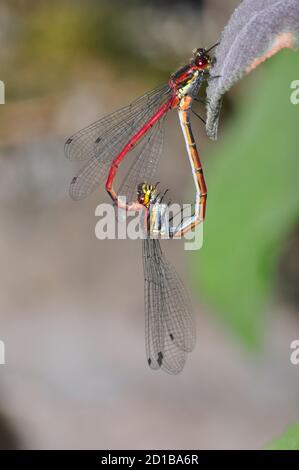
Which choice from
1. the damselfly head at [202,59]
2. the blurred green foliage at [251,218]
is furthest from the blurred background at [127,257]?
the damselfly head at [202,59]

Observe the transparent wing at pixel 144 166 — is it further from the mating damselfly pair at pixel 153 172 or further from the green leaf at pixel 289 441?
the green leaf at pixel 289 441

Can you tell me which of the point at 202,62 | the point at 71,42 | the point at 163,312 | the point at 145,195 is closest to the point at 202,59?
the point at 202,62

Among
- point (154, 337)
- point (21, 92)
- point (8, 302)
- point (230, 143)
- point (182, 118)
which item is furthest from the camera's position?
point (21, 92)

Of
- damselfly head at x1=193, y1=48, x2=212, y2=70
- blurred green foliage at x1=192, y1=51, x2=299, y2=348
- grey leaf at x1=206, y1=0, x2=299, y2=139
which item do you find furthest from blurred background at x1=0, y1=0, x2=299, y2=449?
grey leaf at x1=206, y1=0, x2=299, y2=139

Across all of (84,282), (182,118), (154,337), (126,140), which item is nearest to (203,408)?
(84,282)

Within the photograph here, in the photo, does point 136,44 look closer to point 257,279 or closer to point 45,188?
point 45,188

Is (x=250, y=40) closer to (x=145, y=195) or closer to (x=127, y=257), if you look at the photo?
(x=145, y=195)
